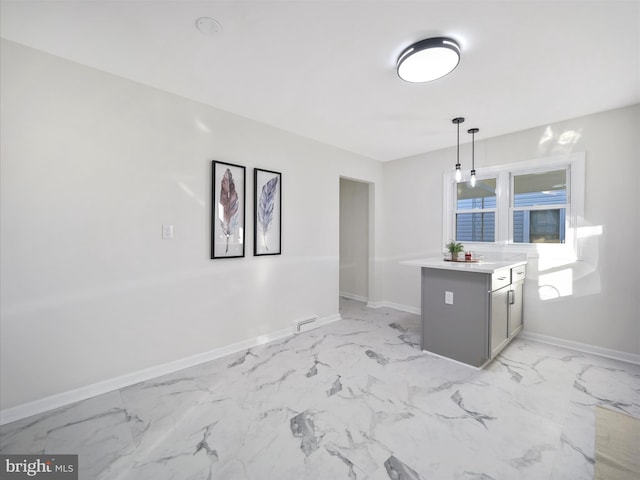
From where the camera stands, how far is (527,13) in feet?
5.24

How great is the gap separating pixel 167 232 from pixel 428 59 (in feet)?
8.01

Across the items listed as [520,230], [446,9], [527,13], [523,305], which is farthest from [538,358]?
[446,9]

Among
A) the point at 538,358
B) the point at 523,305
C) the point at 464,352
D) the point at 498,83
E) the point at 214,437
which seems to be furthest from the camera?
the point at 523,305

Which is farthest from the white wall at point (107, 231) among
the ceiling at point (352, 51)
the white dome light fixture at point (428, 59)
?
the white dome light fixture at point (428, 59)

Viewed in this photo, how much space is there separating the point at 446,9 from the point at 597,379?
3.07m

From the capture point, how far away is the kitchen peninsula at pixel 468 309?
2.46 m

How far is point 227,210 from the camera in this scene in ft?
9.25

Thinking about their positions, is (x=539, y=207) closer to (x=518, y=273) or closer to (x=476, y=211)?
(x=476, y=211)

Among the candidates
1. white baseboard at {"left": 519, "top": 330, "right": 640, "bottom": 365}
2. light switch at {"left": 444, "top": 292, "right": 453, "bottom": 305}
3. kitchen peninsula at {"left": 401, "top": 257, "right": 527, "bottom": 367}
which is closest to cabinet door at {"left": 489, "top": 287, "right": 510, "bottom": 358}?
kitchen peninsula at {"left": 401, "top": 257, "right": 527, "bottom": 367}

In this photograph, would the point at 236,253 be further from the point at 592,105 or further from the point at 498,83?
the point at 592,105

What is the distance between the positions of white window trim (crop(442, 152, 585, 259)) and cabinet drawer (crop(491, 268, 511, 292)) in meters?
0.80

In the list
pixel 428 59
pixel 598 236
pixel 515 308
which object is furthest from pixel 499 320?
pixel 428 59

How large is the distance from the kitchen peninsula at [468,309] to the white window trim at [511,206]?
58 centimetres

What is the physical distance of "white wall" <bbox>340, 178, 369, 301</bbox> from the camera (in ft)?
16.2
